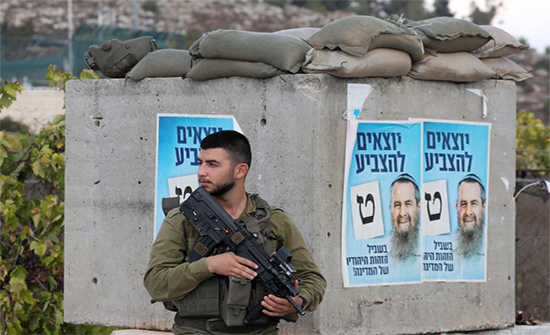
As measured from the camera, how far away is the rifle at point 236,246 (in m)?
3.45

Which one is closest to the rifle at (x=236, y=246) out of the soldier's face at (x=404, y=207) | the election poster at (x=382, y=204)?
the election poster at (x=382, y=204)

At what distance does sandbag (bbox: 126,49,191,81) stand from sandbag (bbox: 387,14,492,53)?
1.39 meters

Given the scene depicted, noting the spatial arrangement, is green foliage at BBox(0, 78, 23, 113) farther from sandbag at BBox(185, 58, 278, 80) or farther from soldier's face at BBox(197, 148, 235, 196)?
soldier's face at BBox(197, 148, 235, 196)

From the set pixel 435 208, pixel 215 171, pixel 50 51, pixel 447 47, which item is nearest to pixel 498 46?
pixel 447 47

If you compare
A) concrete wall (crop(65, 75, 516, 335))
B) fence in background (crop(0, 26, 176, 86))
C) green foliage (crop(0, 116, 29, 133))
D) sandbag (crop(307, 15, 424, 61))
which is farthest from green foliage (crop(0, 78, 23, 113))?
fence in background (crop(0, 26, 176, 86))

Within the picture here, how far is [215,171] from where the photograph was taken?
3598 mm

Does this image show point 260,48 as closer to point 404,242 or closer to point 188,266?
point 404,242

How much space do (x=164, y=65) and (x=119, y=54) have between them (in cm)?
40

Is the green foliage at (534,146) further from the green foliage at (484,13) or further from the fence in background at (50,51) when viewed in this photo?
the green foliage at (484,13)

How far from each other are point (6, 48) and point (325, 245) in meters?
30.4

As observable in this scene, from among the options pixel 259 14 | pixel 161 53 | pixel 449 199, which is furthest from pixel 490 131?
pixel 259 14

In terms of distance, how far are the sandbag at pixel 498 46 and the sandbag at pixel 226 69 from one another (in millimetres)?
1614

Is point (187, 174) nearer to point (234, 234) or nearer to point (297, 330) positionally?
point (297, 330)

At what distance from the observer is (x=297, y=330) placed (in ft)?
16.1
